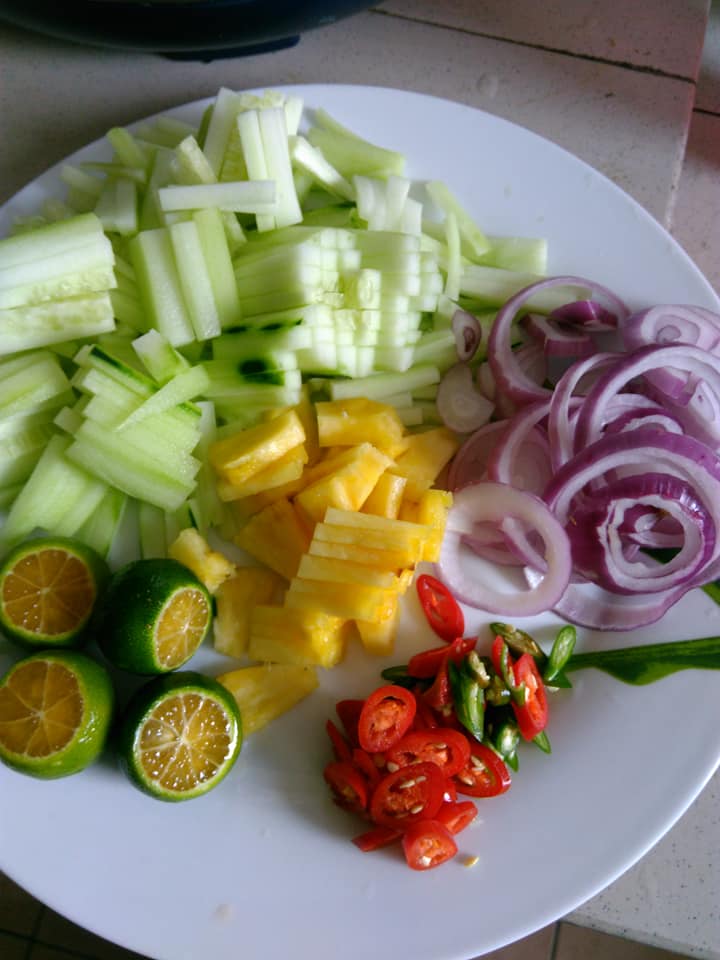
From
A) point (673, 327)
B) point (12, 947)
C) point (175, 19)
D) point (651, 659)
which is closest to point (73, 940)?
point (12, 947)

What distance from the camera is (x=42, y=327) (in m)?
1.62

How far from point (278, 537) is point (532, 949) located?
1.08m

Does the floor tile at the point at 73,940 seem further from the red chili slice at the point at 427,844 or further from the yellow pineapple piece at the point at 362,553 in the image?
the yellow pineapple piece at the point at 362,553

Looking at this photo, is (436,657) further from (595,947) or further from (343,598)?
(595,947)

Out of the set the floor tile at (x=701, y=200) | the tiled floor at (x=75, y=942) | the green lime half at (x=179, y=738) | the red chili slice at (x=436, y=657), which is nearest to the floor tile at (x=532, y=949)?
the tiled floor at (x=75, y=942)

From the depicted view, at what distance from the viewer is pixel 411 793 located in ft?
4.84

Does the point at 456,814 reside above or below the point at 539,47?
below

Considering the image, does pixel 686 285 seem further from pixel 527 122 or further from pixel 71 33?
pixel 71 33

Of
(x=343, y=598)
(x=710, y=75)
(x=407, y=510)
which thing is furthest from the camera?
(x=710, y=75)

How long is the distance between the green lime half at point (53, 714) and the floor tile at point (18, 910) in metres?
0.63

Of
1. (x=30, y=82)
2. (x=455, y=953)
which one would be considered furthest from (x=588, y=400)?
(x=30, y=82)

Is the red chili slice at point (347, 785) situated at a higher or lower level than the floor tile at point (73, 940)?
higher

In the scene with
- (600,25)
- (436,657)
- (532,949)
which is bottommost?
(532,949)

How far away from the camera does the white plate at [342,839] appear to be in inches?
58.6
